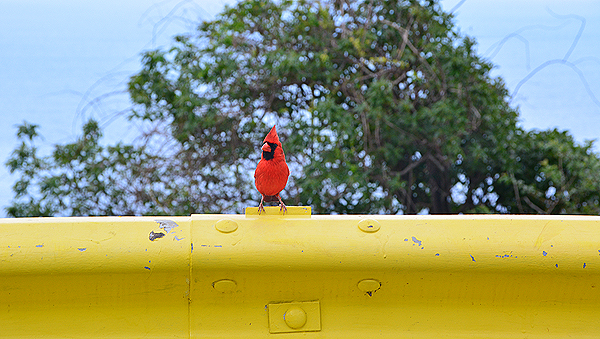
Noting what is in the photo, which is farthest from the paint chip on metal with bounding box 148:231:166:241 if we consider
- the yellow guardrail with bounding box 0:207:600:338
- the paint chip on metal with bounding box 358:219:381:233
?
the paint chip on metal with bounding box 358:219:381:233

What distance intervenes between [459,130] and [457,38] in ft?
3.35

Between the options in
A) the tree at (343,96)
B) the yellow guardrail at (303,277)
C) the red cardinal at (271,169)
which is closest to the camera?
the yellow guardrail at (303,277)

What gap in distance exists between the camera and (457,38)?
4.80 meters

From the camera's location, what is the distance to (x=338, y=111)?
4.20 meters

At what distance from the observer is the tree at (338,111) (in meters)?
4.36

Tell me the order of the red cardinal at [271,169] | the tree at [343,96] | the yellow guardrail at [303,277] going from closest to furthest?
the yellow guardrail at [303,277] < the red cardinal at [271,169] < the tree at [343,96]

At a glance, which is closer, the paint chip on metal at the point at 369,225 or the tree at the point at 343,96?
the paint chip on metal at the point at 369,225

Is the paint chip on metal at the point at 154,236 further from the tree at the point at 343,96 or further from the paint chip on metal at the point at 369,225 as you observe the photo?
the tree at the point at 343,96

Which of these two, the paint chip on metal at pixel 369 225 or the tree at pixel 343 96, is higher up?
the tree at pixel 343 96

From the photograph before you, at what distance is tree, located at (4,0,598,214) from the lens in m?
4.36

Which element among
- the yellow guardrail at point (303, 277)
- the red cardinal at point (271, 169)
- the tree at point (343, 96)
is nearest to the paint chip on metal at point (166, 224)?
the yellow guardrail at point (303, 277)

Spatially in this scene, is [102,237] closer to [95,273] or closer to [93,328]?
[95,273]

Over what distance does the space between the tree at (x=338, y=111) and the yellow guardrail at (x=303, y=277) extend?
3.10 meters

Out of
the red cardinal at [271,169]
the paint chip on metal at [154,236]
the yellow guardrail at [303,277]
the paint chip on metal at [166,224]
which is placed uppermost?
the red cardinal at [271,169]
